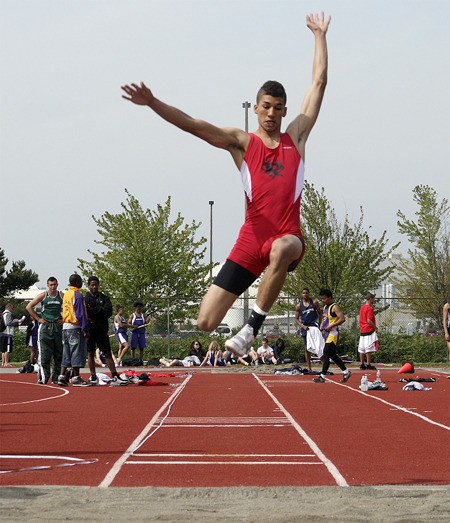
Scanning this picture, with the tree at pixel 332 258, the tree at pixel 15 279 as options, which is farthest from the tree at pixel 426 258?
the tree at pixel 15 279

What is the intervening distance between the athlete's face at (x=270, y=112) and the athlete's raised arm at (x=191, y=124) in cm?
13

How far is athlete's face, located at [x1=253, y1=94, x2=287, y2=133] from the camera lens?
5812 millimetres

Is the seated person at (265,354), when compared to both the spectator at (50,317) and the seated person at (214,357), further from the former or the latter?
the spectator at (50,317)

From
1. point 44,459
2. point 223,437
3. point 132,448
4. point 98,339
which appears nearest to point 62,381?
point 98,339

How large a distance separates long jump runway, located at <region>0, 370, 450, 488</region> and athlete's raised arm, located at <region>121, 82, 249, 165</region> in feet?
8.55

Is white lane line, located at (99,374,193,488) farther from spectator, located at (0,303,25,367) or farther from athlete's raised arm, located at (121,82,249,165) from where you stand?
spectator, located at (0,303,25,367)

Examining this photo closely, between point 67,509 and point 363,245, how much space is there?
A: 3360 cm

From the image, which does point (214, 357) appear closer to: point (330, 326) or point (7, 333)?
point (7, 333)

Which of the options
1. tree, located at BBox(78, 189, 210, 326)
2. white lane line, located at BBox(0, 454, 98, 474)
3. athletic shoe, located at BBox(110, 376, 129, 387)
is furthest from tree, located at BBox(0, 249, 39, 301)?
white lane line, located at BBox(0, 454, 98, 474)

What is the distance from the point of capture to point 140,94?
5699 mm

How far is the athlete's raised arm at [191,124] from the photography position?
5.71 meters

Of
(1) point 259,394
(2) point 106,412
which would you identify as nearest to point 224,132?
(2) point 106,412

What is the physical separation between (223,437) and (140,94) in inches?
202

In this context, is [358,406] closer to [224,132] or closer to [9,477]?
[9,477]
